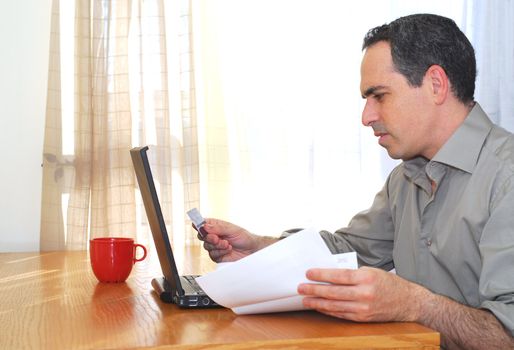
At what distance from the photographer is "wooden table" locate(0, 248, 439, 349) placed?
3.18 ft

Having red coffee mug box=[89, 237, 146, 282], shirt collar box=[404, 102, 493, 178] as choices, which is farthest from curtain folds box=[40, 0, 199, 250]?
shirt collar box=[404, 102, 493, 178]

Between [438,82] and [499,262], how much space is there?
0.46 metres

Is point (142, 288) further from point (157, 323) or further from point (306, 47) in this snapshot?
point (306, 47)

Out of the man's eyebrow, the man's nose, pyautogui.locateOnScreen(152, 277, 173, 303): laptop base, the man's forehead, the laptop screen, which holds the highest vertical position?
the man's forehead

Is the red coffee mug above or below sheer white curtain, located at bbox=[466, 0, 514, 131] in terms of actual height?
below

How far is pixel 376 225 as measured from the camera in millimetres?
1771

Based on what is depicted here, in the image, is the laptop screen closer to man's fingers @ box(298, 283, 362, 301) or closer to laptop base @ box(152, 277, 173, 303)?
laptop base @ box(152, 277, 173, 303)

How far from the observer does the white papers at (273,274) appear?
105 centimetres

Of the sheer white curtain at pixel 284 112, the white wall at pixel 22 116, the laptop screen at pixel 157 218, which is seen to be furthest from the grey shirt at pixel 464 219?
the white wall at pixel 22 116

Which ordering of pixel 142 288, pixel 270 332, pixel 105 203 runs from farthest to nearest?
pixel 105 203, pixel 142 288, pixel 270 332

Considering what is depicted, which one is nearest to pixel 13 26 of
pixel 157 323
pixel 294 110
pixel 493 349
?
pixel 294 110

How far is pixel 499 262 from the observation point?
3.97 feet

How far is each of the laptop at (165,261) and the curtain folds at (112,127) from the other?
148 cm

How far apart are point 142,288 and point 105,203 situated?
4.71 ft
